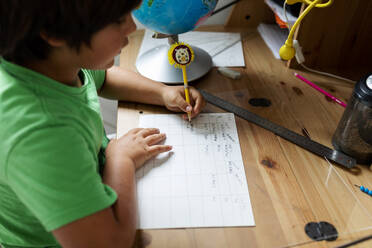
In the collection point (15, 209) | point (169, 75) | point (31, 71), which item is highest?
point (31, 71)

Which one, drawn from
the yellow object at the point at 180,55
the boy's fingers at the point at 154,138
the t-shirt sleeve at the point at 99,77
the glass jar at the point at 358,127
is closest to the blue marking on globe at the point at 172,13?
the yellow object at the point at 180,55

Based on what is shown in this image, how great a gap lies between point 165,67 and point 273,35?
45 centimetres

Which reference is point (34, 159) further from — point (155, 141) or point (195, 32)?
point (195, 32)

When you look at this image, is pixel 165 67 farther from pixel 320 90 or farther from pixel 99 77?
pixel 320 90

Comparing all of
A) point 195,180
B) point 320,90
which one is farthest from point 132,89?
point 320,90

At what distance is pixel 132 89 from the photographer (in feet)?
2.49

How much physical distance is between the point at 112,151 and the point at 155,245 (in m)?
0.22

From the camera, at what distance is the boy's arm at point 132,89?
0.76 meters

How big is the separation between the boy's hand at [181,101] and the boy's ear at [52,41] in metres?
0.33

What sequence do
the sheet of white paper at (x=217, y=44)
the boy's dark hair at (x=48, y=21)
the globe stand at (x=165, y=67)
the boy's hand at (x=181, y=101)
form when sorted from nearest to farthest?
the boy's dark hair at (x=48, y=21)
the boy's hand at (x=181, y=101)
the globe stand at (x=165, y=67)
the sheet of white paper at (x=217, y=44)

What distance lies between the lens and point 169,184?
22.2 inches

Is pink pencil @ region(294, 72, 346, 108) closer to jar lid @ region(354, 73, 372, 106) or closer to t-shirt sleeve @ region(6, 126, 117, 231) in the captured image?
jar lid @ region(354, 73, 372, 106)

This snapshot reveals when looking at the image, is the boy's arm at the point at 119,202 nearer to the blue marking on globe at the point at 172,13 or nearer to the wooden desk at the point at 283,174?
the wooden desk at the point at 283,174

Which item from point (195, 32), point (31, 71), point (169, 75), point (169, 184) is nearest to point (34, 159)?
point (31, 71)
